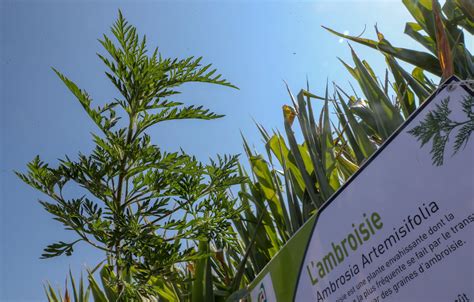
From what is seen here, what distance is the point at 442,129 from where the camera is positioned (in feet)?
2.49

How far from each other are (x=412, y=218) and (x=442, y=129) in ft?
0.49

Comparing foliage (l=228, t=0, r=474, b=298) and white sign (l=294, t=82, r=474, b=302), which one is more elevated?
foliage (l=228, t=0, r=474, b=298)

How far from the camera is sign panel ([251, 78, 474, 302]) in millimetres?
707

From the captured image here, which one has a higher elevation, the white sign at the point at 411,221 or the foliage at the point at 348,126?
→ the foliage at the point at 348,126

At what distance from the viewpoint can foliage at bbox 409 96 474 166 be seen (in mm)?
723

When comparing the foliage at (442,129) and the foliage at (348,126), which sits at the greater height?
the foliage at (348,126)

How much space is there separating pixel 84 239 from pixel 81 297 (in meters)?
1.08

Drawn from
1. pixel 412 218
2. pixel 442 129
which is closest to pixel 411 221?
pixel 412 218

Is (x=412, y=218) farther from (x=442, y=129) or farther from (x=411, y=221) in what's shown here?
(x=442, y=129)

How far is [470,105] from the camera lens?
0.73 meters

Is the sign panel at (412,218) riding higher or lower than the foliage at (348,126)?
lower

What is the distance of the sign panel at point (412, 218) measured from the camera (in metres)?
0.71

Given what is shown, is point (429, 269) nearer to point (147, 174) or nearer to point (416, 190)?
point (416, 190)

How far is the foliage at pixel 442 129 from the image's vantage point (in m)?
0.72
